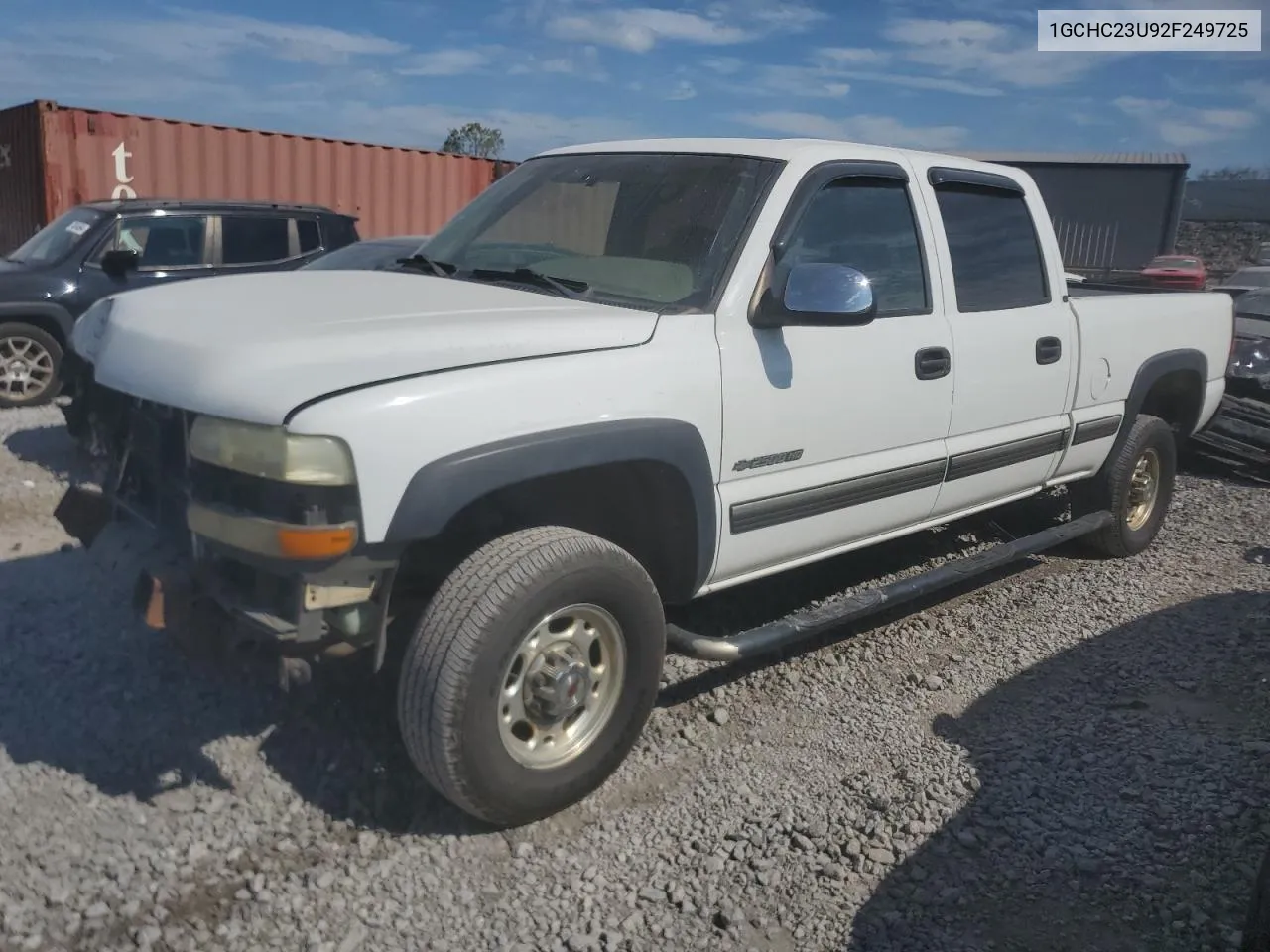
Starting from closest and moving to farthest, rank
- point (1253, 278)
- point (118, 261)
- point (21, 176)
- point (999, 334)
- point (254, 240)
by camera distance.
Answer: point (999, 334) → point (118, 261) → point (254, 240) → point (1253, 278) → point (21, 176)

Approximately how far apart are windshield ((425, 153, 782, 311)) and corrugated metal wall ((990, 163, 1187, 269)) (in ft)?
86.1

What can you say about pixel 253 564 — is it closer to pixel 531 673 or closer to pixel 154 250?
pixel 531 673

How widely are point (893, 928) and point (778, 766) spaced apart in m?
0.82

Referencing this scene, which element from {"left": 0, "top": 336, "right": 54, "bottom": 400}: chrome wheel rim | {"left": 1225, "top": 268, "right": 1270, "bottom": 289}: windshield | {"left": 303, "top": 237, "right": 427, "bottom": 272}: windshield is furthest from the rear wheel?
{"left": 1225, "top": 268, "right": 1270, "bottom": 289}: windshield

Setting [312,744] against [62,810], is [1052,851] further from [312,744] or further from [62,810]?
[62,810]

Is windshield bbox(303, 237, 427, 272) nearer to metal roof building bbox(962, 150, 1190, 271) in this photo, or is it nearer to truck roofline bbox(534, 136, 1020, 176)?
truck roofline bbox(534, 136, 1020, 176)

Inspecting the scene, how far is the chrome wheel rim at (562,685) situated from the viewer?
301cm

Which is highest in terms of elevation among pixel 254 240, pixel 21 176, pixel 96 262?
pixel 21 176

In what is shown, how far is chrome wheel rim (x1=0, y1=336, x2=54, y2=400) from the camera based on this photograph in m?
8.34

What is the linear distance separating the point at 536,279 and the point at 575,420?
83cm

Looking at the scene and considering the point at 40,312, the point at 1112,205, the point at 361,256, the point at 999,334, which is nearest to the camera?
the point at 999,334

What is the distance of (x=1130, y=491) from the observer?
5598 mm

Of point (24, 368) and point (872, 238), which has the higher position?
point (872, 238)

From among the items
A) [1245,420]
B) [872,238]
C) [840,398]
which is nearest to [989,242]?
[872,238]
